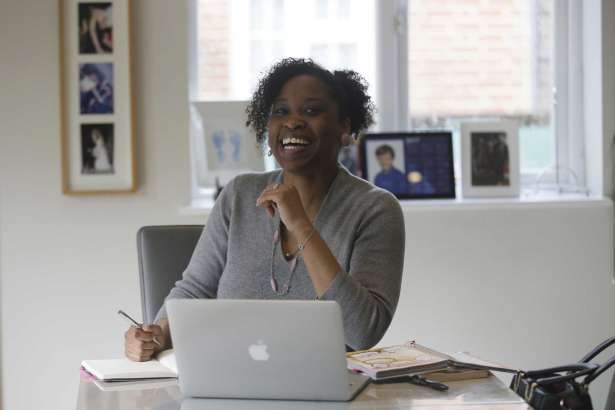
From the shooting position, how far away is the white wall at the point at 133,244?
10.9ft

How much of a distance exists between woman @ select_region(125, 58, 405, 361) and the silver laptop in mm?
400

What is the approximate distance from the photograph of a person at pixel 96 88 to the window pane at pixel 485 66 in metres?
1.18

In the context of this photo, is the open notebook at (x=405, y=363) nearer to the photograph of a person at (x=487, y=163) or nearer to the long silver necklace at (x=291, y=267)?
the long silver necklace at (x=291, y=267)

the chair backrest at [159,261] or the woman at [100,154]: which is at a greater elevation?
the woman at [100,154]

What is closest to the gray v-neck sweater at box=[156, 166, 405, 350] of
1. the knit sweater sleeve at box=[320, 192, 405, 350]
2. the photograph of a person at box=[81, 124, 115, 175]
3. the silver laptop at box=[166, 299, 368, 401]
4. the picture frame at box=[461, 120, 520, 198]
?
the knit sweater sleeve at box=[320, 192, 405, 350]

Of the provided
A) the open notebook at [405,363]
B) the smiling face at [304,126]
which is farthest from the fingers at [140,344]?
the smiling face at [304,126]

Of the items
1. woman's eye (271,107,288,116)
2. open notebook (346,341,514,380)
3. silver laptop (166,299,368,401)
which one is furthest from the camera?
woman's eye (271,107,288,116)

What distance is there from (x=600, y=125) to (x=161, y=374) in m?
2.34

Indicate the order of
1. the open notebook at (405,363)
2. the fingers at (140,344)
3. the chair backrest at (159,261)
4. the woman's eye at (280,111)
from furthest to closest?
the chair backrest at (159,261) → the woman's eye at (280,111) → the fingers at (140,344) → the open notebook at (405,363)

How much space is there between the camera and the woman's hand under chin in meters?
1.97

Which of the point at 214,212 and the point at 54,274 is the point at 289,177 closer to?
the point at 214,212

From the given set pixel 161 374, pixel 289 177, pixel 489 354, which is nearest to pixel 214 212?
pixel 289 177

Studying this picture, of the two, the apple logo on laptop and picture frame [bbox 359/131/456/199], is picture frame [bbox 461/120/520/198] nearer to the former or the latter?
picture frame [bbox 359/131/456/199]

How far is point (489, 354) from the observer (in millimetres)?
3424
